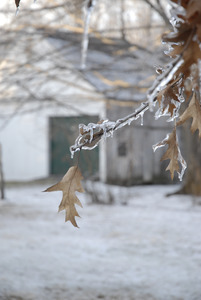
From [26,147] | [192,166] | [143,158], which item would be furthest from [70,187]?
[26,147]

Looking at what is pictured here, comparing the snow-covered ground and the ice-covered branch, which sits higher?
the ice-covered branch

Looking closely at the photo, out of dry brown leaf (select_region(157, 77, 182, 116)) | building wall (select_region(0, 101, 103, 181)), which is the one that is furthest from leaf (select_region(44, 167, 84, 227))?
building wall (select_region(0, 101, 103, 181))

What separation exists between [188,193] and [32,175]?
7348 mm

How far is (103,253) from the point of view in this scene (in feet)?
18.8

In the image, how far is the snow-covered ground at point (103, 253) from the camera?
4.16m

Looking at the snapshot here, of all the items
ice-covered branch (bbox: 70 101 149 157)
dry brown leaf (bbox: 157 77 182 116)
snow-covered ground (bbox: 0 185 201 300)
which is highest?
dry brown leaf (bbox: 157 77 182 116)

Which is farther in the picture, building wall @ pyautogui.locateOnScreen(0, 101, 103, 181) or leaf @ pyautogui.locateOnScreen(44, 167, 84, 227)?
building wall @ pyautogui.locateOnScreen(0, 101, 103, 181)

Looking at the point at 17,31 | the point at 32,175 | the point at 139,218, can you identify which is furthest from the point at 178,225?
the point at 32,175

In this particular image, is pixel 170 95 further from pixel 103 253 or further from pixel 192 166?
pixel 192 166

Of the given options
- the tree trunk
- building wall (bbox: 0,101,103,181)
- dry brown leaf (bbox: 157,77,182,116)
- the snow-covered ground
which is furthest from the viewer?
building wall (bbox: 0,101,103,181)

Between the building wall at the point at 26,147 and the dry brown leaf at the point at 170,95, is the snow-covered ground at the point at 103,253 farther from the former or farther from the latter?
the building wall at the point at 26,147

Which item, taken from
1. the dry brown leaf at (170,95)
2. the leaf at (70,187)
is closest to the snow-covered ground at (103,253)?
the leaf at (70,187)

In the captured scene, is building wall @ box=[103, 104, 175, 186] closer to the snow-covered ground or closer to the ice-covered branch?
the snow-covered ground

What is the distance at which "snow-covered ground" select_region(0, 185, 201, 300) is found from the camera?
164 inches
